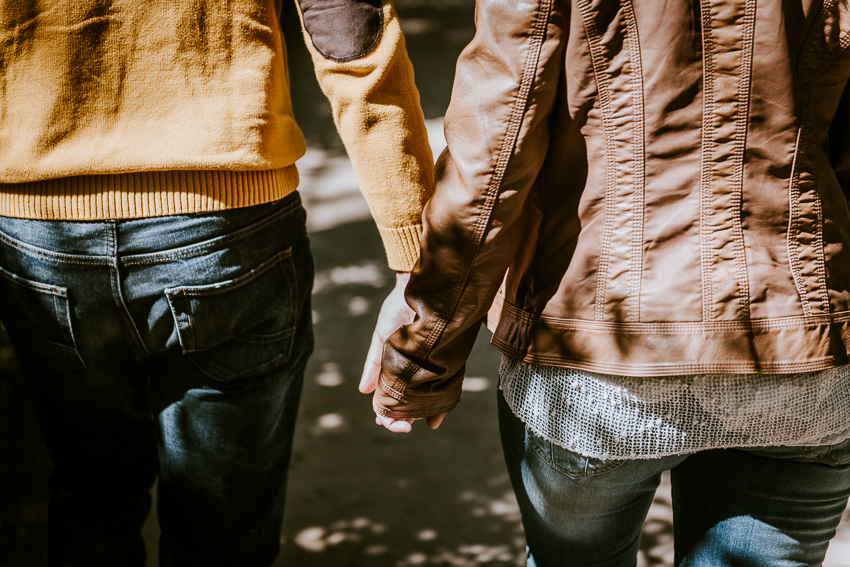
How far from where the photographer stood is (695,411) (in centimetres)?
123

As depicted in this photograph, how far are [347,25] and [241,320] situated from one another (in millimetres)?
667

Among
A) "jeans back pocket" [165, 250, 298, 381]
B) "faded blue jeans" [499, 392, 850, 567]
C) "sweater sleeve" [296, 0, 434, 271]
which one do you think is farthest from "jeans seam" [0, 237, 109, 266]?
"faded blue jeans" [499, 392, 850, 567]

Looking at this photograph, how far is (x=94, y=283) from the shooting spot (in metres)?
1.43

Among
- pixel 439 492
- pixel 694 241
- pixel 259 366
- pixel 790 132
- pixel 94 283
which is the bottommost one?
pixel 439 492

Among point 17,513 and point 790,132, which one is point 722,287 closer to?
point 790,132

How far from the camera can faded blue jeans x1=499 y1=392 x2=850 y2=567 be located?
4.37 ft

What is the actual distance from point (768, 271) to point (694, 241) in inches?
5.3

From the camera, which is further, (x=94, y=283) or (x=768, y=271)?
(x=94, y=283)

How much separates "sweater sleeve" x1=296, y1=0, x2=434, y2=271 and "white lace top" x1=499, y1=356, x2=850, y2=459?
1.56 feet

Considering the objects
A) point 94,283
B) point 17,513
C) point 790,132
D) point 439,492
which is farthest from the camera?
point 439,492

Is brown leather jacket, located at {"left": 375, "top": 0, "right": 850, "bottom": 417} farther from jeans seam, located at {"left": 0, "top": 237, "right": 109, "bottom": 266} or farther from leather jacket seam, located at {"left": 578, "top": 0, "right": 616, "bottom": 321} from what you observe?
jeans seam, located at {"left": 0, "top": 237, "right": 109, "bottom": 266}

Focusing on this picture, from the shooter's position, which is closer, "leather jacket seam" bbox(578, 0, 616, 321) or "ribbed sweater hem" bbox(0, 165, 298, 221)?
"leather jacket seam" bbox(578, 0, 616, 321)

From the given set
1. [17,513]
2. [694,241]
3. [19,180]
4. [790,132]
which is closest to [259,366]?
[19,180]

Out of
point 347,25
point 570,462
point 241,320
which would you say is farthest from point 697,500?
point 347,25
